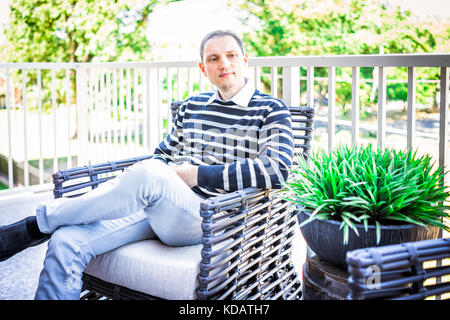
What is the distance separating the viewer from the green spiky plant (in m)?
1.35

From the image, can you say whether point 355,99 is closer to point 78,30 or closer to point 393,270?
point 393,270

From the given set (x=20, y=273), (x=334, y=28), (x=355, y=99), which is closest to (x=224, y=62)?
(x=355, y=99)

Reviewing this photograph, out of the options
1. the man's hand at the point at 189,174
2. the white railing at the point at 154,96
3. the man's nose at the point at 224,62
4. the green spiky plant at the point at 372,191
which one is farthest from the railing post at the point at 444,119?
the man's hand at the point at 189,174

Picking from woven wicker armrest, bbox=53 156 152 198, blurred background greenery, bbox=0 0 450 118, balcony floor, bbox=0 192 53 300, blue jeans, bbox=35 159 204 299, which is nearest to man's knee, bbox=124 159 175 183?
blue jeans, bbox=35 159 204 299

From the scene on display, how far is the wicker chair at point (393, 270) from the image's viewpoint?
42.5 inches

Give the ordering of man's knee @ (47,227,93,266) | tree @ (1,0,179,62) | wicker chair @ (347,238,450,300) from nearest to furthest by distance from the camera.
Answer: wicker chair @ (347,238,450,300), man's knee @ (47,227,93,266), tree @ (1,0,179,62)

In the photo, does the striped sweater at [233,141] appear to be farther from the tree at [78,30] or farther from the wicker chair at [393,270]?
the tree at [78,30]

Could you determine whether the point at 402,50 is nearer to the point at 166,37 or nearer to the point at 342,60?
the point at 166,37

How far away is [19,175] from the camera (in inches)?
412

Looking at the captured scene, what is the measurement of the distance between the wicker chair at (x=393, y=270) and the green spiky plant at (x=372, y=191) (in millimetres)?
168

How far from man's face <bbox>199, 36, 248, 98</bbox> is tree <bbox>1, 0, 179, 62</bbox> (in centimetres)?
1058

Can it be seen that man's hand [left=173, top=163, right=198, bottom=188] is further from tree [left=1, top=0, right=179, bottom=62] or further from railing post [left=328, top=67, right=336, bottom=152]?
tree [left=1, top=0, right=179, bottom=62]

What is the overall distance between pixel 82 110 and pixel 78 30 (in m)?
9.10
